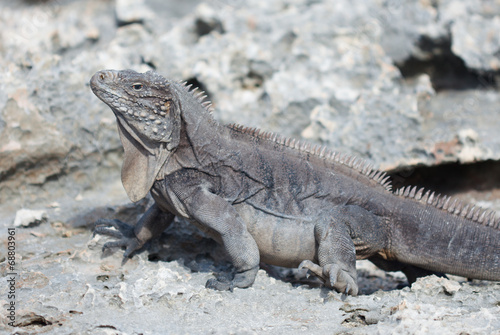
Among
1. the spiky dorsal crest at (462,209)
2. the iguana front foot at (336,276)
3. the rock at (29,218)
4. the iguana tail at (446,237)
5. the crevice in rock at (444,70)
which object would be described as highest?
the crevice in rock at (444,70)

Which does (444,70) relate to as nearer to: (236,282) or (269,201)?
(269,201)

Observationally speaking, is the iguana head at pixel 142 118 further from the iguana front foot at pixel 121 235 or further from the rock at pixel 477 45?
the rock at pixel 477 45

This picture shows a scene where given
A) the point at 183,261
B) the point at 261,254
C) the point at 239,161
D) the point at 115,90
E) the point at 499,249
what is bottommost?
the point at 183,261

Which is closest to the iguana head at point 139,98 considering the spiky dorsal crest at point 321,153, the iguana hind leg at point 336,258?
the spiky dorsal crest at point 321,153

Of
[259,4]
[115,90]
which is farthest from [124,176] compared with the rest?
[259,4]

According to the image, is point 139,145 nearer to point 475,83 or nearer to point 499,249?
point 499,249

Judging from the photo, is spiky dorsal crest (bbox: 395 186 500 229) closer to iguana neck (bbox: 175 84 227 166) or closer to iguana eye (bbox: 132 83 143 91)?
iguana neck (bbox: 175 84 227 166)
